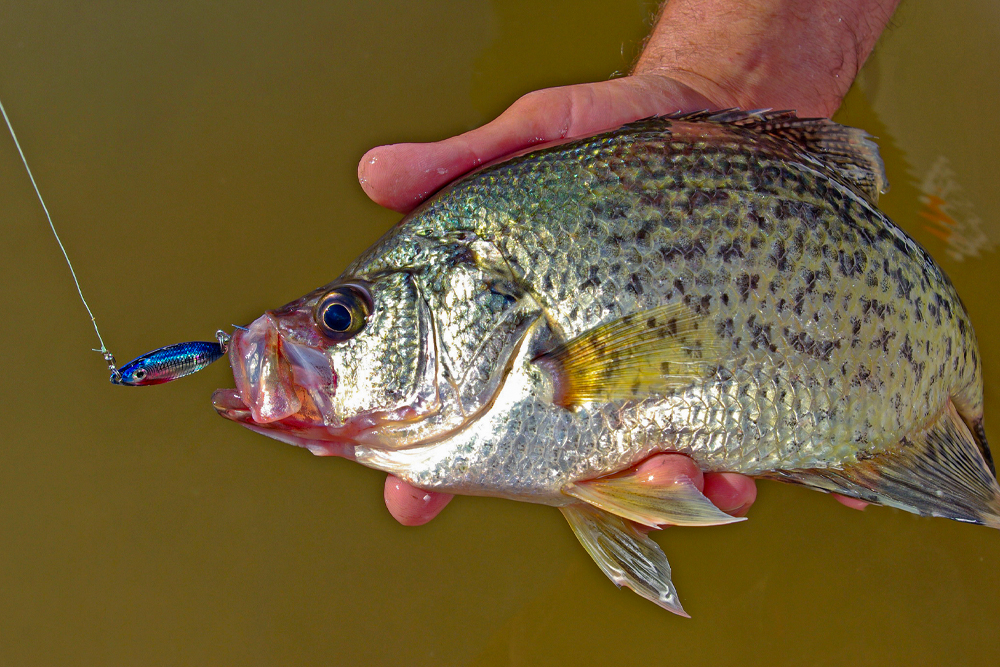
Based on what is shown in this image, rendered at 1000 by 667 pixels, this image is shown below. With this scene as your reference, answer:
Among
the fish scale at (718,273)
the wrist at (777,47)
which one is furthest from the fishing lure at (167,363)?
the wrist at (777,47)

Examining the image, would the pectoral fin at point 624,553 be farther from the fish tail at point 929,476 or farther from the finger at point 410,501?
the finger at point 410,501

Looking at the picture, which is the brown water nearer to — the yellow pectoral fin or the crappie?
the crappie

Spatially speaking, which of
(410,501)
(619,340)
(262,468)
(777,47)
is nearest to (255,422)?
(410,501)

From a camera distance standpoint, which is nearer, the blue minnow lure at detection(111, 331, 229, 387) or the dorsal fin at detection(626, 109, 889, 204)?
the blue minnow lure at detection(111, 331, 229, 387)

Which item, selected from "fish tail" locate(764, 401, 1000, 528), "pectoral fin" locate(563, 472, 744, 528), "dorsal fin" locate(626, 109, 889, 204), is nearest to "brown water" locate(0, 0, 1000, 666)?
"fish tail" locate(764, 401, 1000, 528)

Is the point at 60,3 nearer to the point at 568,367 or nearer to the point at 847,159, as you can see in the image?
the point at 568,367

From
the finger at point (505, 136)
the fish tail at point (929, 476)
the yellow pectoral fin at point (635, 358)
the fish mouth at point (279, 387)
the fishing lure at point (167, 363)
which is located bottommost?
the fish tail at point (929, 476)

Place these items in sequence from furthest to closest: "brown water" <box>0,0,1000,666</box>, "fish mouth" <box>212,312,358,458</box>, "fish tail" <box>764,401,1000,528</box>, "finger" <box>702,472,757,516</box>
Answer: "brown water" <box>0,0,1000,666</box> → "finger" <box>702,472,757,516</box> → "fish tail" <box>764,401,1000,528</box> → "fish mouth" <box>212,312,358,458</box>
